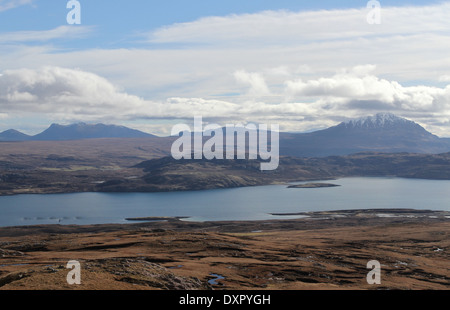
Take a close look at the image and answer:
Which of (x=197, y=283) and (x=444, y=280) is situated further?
(x=444, y=280)

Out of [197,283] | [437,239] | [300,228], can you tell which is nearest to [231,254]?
[197,283]

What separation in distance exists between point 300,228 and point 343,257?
90.8m

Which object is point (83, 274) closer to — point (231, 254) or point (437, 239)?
point (231, 254)

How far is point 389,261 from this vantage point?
280ft
